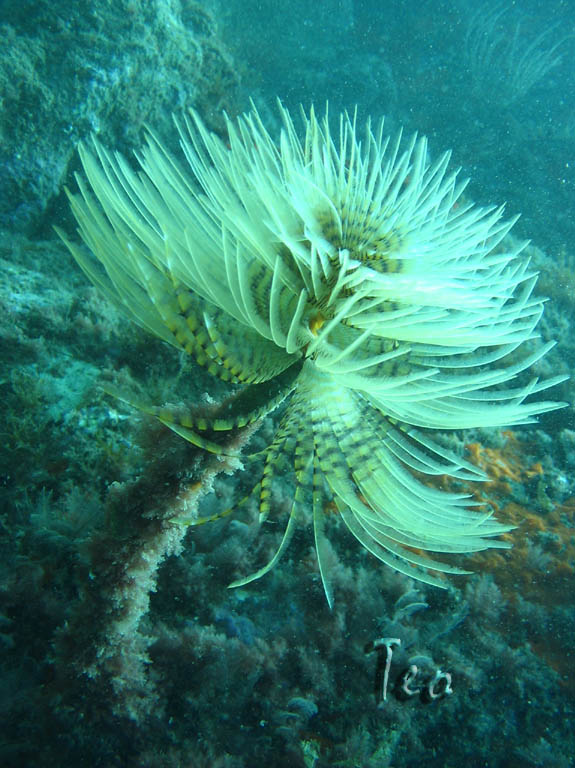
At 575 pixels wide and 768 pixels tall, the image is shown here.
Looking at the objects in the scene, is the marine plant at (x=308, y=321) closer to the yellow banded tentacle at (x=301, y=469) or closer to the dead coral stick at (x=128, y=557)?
the yellow banded tentacle at (x=301, y=469)

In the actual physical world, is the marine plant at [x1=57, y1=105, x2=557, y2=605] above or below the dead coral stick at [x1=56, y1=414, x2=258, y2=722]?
above

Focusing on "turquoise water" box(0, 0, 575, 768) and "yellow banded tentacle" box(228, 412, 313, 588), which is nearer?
"yellow banded tentacle" box(228, 412, 313, 588)

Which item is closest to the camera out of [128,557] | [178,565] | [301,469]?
[301,469]

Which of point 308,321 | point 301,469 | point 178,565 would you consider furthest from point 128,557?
point 308,321

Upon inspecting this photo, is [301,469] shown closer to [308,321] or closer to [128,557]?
[308,321]

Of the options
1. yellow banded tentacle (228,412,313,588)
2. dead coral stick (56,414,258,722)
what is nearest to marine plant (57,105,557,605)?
yellow banded tentacle (228,412,313,588)

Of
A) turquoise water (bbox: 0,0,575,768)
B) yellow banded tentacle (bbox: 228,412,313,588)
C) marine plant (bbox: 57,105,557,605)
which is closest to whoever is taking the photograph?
marine plant (bbox: 57,105,557,605)

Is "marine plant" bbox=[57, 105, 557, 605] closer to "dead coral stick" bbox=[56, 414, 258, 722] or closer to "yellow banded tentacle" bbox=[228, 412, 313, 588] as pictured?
"yellow banded tentacle" bbox=[228, 412, 313, 588]

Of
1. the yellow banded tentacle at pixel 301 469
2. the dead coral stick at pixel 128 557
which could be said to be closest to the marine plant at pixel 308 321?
the yellow banded tentacle at pixel 301 469

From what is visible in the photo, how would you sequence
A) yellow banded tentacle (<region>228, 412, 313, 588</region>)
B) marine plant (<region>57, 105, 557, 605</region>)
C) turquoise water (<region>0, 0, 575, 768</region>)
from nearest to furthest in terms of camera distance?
marine plant (<region>57, 105, 557, 605</region>)
yellow banded tentacle (<region>228, 412, 313, 588</region>)
turquoise water (<region>0, 0, 575, 768</region>)

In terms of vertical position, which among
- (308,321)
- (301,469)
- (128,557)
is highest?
(308,321)
